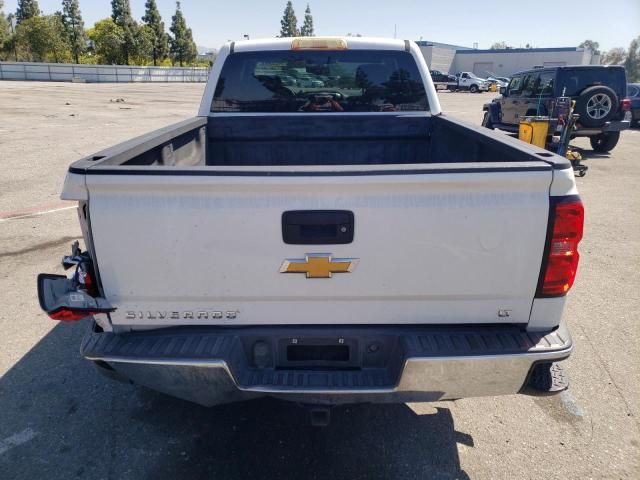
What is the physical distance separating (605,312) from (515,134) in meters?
10.8

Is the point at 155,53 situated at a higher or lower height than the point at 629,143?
higher

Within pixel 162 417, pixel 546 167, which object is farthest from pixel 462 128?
pixel 162 417

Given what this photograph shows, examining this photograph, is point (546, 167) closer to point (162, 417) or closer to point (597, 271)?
point (162, 417)

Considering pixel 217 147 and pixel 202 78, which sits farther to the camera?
pixel 202 78

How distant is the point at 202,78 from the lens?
196 feet

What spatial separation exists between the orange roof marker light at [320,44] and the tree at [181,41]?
2782 inches

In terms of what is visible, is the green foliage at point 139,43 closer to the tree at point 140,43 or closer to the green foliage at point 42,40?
the tree at point 140,43

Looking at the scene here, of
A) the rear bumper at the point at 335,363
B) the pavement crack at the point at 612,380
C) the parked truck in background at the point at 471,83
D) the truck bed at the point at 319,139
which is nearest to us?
the rear bumper at the point at 335,363

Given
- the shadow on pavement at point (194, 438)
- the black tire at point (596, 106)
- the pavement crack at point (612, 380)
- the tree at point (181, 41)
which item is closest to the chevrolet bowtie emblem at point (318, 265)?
the shadow on pavement at point (194, 438)

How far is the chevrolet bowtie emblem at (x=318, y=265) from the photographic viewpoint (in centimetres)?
204

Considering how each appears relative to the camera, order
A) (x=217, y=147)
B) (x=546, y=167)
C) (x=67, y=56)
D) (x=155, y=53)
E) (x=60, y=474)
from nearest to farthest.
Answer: (x=546, y=167) → (x=60, y=474) → (x=217, y=147) → (x=67, y=56) → (x=155, y=53)

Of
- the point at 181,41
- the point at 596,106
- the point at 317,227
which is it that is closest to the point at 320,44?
the point at 317,227

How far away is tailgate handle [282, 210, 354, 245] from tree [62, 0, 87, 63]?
6894 centimetres

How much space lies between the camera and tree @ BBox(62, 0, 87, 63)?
59156mm
